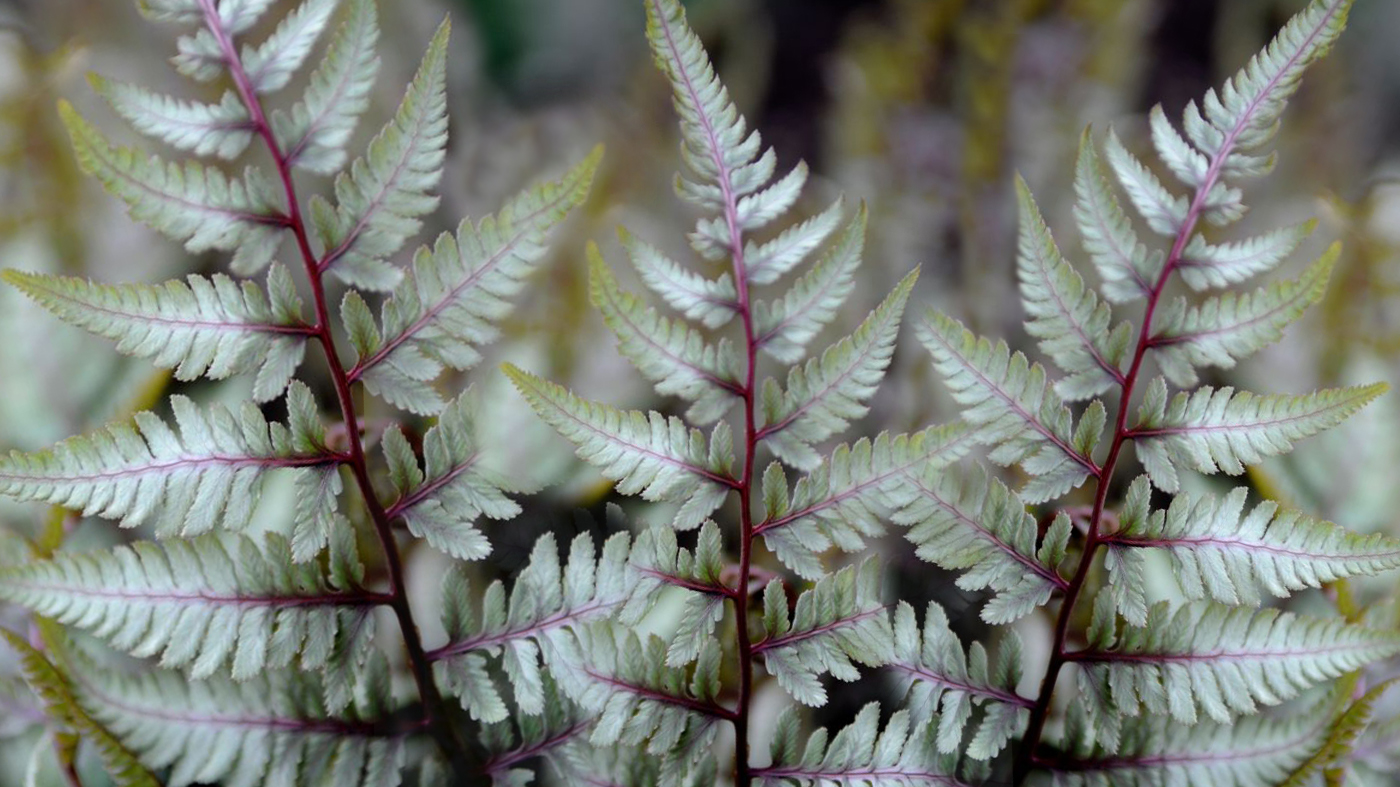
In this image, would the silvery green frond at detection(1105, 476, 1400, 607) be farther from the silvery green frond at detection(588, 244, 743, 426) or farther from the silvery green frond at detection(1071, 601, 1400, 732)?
the silvery green frond at detection(588, 244, 743, 426)

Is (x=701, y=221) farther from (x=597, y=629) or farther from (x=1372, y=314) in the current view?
(x=1372, y=314)

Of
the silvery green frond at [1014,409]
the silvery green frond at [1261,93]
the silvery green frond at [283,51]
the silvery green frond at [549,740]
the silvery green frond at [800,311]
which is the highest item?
the silvery green frond at [283,51]

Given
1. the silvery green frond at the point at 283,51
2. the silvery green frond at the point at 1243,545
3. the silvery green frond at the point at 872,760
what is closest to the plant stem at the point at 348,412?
the silvery green frond at the point at 283,51

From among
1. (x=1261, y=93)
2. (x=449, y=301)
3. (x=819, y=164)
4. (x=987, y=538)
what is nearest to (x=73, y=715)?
(x=449, y=301)

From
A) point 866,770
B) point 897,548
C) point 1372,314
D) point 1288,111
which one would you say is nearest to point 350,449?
point 866,770

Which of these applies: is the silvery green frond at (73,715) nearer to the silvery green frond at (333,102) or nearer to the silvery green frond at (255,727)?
the silvery green frond at (255,727)

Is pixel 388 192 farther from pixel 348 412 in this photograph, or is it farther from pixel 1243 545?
pixel 1243 545
